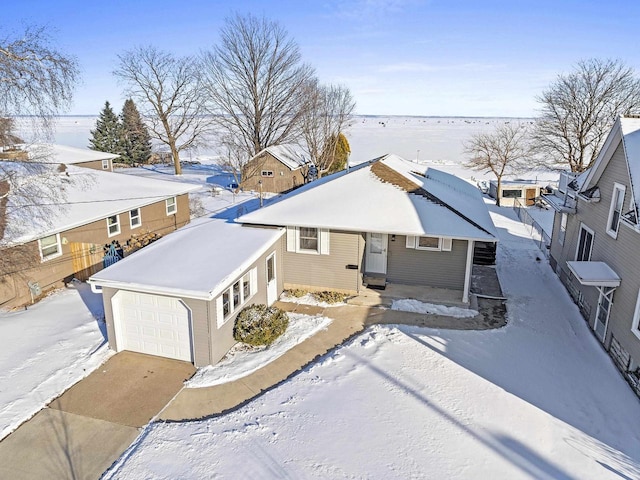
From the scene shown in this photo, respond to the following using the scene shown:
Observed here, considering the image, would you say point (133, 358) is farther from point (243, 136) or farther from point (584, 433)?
point (243, 136)

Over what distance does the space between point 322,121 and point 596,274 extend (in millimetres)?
31412

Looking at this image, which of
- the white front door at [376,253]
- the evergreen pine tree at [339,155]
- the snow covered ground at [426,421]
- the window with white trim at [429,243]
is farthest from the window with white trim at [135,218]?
the evergreen pine tree at [339,155]

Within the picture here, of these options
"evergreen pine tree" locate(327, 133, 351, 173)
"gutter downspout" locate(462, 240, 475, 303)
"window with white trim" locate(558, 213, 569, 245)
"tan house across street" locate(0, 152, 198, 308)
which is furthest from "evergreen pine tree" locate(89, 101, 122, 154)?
"window with white trim" locate(558, 213, 569, 245)

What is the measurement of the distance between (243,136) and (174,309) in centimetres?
3232

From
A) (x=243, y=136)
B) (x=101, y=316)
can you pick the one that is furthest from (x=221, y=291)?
(x=243, y=136)

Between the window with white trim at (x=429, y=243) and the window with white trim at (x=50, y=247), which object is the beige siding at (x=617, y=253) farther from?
the window with white trim at (x=50, y=247)

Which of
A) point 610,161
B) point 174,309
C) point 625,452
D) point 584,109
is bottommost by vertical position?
point 625,452

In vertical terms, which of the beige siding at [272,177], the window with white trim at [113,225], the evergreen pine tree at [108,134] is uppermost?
the evergreen pine tree at [108,134]

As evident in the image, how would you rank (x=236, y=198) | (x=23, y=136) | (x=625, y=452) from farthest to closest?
1. (x=236, y=198)
2. (x=23, y=136)
3. (x=625, y=452)

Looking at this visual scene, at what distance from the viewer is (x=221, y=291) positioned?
1052 cm

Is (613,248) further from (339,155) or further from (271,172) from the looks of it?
(339,155)

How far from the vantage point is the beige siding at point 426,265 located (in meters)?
14.6

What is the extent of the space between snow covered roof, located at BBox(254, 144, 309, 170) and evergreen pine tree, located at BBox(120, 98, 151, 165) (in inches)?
778

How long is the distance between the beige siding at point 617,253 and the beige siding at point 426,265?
401 centimetres
